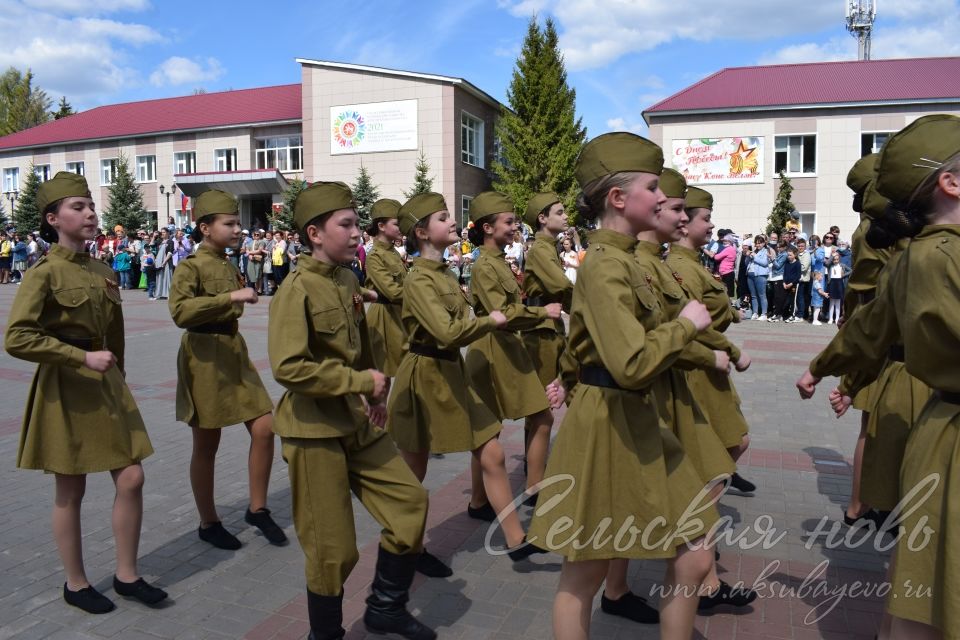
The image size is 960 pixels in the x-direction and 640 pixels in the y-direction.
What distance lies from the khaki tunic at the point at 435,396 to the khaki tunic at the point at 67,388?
4.80 ft

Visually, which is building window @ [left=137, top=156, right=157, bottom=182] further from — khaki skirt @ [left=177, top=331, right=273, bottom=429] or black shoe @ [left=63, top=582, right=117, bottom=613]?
black shoe @ [left=63, top=582, right=117, bottom=613]

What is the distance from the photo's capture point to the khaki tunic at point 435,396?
445cm

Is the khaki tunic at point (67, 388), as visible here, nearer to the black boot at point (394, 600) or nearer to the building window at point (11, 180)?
the black boot at point (394, 600)

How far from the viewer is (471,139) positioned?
40.8 metres

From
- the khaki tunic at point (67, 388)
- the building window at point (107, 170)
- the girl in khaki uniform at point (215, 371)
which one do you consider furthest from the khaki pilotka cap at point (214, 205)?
the building window at point (107, 170)

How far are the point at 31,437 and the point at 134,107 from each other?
5337cm

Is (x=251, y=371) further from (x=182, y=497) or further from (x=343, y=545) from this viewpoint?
(x=343, y=545)

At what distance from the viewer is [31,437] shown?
12.6ft

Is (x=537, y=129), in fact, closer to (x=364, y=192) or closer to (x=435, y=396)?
(x=364, y=192)

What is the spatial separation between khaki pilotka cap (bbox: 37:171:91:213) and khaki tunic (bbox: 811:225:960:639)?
3.92 metres

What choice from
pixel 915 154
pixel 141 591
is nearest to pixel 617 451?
pixel 915 154

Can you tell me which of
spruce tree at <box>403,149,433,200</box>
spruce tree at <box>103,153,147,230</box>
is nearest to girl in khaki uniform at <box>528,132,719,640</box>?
spruce tree at <box>403,149,433,200</box>

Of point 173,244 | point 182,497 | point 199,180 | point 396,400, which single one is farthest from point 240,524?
point 199,180

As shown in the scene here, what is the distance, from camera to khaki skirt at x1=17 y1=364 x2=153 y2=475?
382 cm
